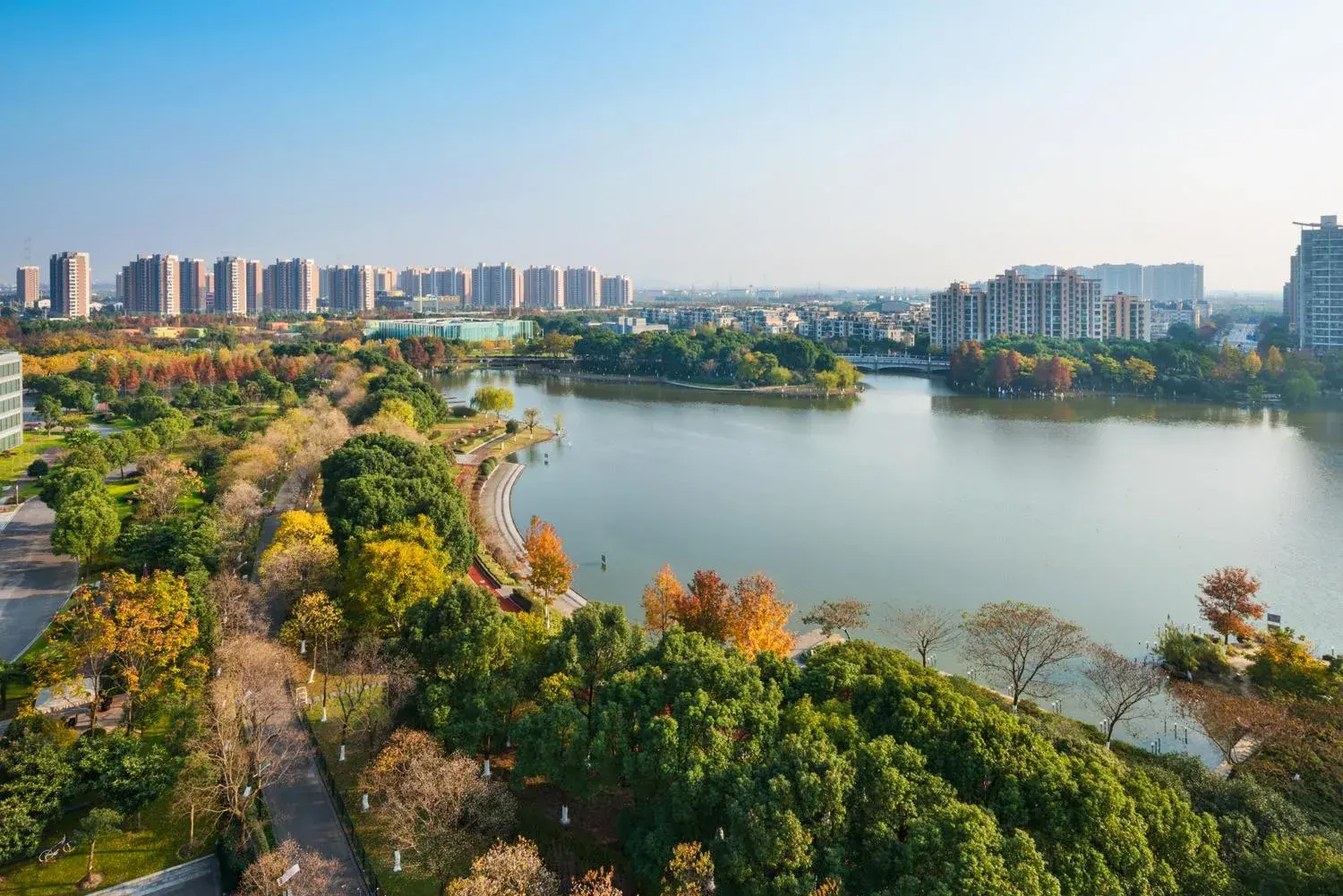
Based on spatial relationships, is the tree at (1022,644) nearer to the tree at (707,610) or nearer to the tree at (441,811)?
the tree at (707,610)

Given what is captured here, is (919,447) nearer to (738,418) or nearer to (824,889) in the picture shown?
(738,418)

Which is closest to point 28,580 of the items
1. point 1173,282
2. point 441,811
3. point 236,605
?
point 236,605

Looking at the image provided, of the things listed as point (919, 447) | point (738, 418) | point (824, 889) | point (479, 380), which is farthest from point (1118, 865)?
point (479, 380)

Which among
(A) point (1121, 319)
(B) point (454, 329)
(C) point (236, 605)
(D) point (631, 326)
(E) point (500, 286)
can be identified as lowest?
(C) point (236, 605)

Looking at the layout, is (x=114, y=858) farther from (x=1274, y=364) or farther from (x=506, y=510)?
(x=1274, y=364)

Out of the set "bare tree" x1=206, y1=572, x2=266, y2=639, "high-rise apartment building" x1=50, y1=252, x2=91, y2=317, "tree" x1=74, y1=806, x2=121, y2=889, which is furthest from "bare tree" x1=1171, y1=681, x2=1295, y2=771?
"high-rise apartment building" x1=50, y1=252, x2=91, y2=317

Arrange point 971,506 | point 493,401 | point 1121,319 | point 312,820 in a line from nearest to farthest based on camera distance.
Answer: point 312,820
point 971,506
point 493,401
point 1121,319

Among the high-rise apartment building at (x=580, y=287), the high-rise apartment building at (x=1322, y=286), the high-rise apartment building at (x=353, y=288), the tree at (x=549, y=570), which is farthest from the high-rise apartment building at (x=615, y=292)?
the tree at (x=549, y=570)
